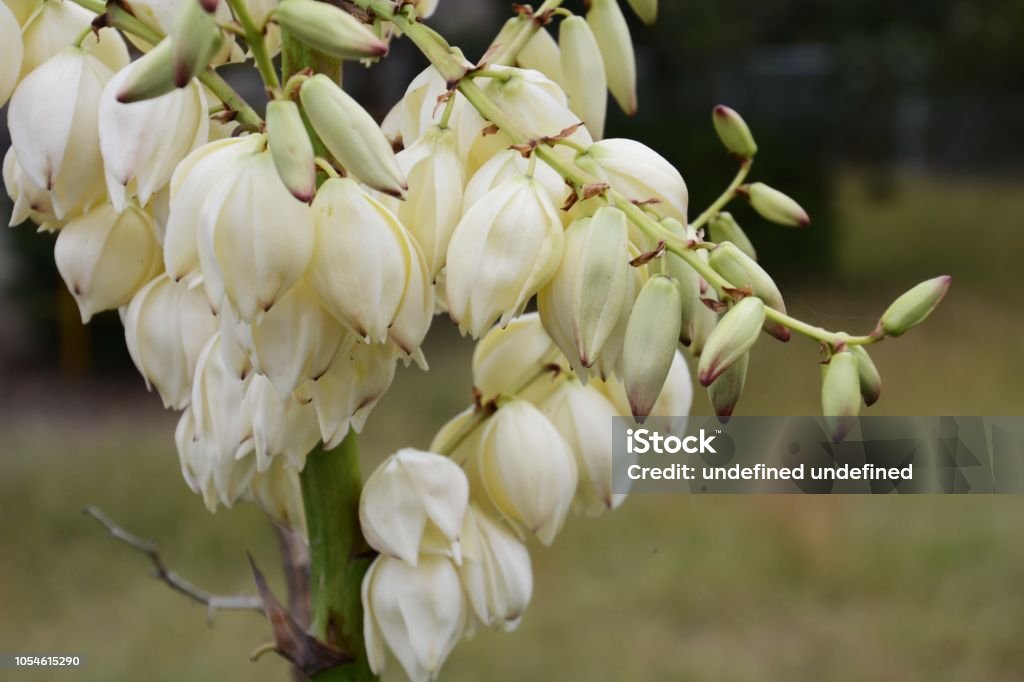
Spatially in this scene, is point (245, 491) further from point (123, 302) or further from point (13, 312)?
point (13, 312)

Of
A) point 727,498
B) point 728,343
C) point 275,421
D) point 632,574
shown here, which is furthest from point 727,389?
point 727,498

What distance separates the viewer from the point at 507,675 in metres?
1.45

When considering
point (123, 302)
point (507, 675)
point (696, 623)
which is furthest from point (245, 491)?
point (696, 623)

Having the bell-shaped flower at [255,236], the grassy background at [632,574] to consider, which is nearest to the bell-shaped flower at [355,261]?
the bell-shaped flower at [255,236]

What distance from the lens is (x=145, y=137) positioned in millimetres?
314

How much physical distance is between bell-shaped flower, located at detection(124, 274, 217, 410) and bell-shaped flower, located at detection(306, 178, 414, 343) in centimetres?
10

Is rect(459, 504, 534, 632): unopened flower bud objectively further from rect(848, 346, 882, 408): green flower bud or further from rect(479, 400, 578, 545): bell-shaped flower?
rect(848, 346, 882, 408): green flower bud

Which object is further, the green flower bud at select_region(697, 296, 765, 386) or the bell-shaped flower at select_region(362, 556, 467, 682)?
the bell-shaped flower at select_region(362, 556, 467, 682)

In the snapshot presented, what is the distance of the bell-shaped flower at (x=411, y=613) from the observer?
0.38 meters

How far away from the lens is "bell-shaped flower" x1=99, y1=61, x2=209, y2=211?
314mm

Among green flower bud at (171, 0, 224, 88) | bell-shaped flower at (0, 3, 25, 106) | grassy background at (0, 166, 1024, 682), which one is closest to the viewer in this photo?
green flower bud at (171, 0, 224, 88)

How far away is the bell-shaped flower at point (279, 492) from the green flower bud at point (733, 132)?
0.18 metres

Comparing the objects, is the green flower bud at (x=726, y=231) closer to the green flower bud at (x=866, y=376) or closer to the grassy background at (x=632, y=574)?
the green flower bud at (x=866, y=376)

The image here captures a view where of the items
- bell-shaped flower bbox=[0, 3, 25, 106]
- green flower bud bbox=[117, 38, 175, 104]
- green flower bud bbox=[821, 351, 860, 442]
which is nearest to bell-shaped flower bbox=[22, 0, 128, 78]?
bell-shaped flower bbox=[0, 3, 25, 106]
